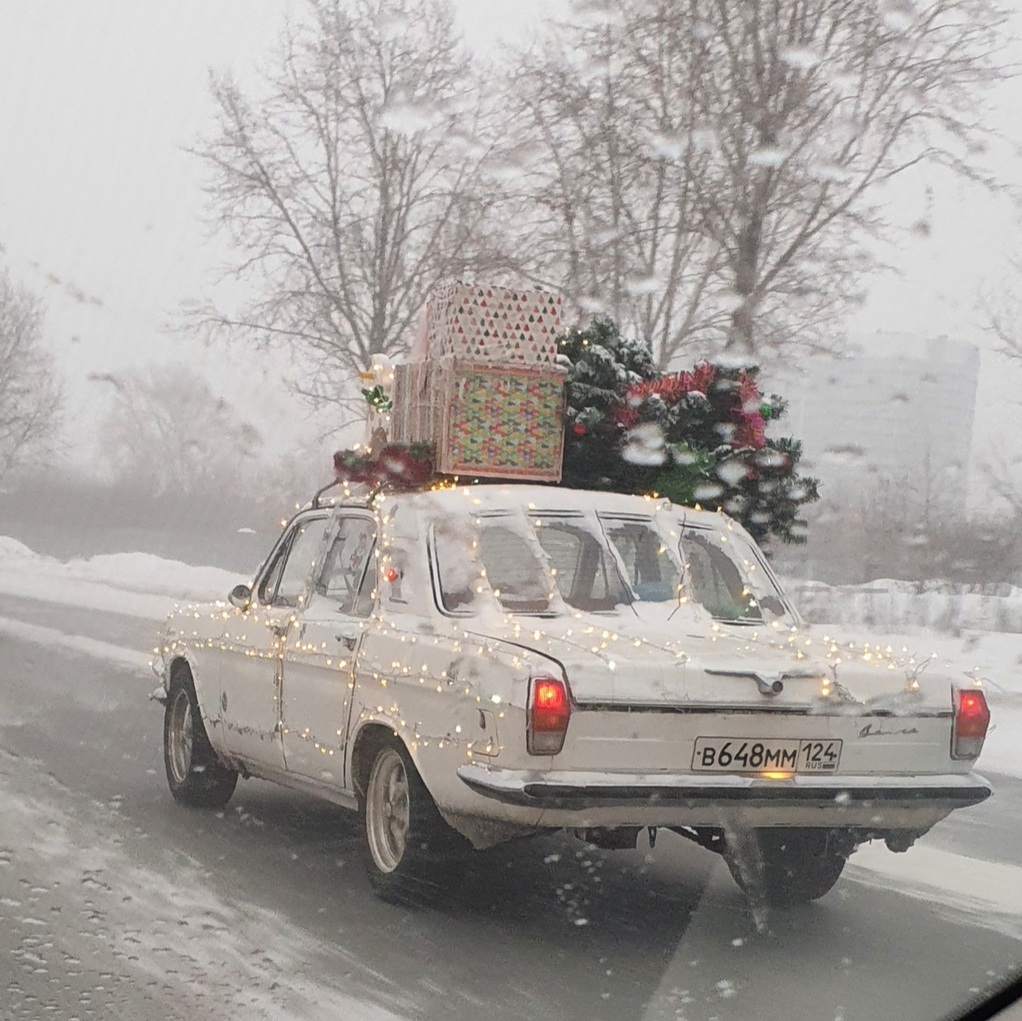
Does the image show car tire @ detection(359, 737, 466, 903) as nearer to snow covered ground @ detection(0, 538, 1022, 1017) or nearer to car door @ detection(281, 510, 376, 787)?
car door @ detection(281, 510, 376, 787)

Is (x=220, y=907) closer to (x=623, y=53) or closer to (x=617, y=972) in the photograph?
(x=617, y=972)

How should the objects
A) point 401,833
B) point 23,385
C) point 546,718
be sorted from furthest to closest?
point 23,385, point 401,833, point 546,718

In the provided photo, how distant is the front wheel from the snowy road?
0.12 metres

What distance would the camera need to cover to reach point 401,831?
5785 mm

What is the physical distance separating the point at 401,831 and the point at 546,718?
112 cm

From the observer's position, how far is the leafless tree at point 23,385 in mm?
46094

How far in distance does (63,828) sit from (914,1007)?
409 centimetres

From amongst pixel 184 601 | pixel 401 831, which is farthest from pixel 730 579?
pixel 184 601

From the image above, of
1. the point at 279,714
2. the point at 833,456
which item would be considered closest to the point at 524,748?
the point at 279,714

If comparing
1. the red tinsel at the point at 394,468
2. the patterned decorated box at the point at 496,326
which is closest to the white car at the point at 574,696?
the red tinsel at the point at 394,468

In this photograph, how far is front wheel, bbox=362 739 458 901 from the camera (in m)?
5.56

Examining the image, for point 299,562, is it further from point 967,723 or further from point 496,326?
point 967,723

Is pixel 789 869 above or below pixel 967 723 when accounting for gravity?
below

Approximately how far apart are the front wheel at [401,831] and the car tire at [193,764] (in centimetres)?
196
